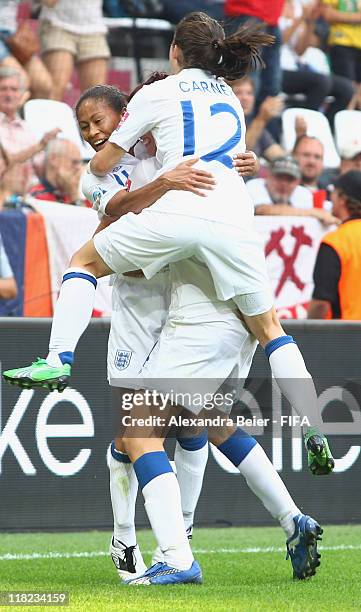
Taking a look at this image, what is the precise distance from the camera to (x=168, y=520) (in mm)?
4793

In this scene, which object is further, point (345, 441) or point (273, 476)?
point (345, 441)

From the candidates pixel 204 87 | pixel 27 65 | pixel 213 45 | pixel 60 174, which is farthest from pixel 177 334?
pixel 27 65

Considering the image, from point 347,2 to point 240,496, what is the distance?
7123mm

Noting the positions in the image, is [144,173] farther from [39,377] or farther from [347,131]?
[347,131]

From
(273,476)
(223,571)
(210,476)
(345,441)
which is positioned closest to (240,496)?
(210,476)

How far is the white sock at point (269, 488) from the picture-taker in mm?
5195

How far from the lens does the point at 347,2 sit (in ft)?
42.3

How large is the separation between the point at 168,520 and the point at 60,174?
5.96 metres

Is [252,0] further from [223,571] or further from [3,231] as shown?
[223,571]

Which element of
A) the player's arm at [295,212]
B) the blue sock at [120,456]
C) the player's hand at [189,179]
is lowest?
the player's arm at [295,212]

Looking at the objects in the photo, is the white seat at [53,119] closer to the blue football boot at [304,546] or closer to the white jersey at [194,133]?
the white jersey at [194,133]

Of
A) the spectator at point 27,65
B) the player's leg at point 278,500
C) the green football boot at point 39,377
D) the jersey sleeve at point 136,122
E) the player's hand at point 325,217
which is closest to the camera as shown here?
the green football boot at point 39,377

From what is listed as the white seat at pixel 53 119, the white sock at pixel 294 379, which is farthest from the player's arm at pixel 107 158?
the white seat at pixel 53 119

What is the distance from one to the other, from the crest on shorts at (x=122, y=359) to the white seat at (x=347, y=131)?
7.23 m
